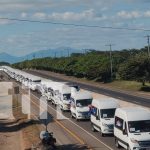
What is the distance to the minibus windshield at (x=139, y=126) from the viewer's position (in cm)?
2809

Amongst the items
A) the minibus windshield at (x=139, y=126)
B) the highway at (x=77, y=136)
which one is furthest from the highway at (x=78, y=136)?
the minibus windshield at (x=139, y=126)

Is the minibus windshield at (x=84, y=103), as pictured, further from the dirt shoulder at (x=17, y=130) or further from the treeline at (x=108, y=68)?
the treeline at (x=108, y=68)

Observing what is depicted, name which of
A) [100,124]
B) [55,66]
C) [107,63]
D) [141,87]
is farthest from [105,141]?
[55,66]

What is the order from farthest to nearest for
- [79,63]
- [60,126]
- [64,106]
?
[79,63] < [64,106] < [60,126]

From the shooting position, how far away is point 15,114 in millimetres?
56156

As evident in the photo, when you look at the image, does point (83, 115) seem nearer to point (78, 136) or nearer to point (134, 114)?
point (78, 136)

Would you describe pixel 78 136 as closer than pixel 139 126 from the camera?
No

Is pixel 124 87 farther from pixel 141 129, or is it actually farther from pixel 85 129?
pixel 141 129

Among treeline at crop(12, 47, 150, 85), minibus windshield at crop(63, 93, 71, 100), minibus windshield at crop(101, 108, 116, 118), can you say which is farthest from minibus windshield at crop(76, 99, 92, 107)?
treeline at crop(12, 47, 150, 85)

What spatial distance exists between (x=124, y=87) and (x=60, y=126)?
53.2 metres

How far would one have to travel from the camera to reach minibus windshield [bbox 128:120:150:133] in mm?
28094

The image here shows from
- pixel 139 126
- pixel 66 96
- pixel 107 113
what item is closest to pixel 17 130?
pixel 107 113

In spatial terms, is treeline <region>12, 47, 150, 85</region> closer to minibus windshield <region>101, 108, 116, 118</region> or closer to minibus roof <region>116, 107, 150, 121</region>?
minibus windshield <region>101, 108, 116, 118</region>

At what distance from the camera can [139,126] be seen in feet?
93.2
